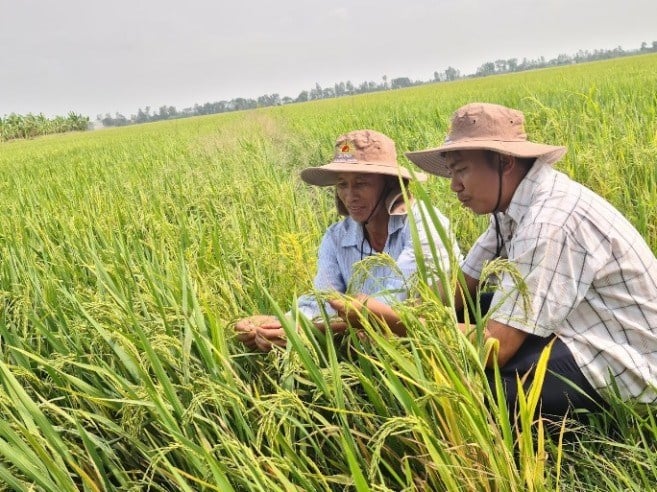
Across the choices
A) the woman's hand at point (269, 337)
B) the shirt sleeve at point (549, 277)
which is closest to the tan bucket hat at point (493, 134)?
the shirt sleeve at point (549, 277)

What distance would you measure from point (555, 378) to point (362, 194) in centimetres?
87

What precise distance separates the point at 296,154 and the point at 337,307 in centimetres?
618

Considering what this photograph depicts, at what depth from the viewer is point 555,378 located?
1.44m

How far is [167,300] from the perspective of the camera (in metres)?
1.63

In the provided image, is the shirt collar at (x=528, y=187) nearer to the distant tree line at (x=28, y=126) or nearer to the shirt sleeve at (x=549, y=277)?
the shirt sleeve at (x=549, y=277)

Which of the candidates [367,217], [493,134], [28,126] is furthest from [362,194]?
[28,126]

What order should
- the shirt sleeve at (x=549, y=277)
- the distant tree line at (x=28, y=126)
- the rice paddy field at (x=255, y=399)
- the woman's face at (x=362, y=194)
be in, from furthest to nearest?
the distant tree line at (x=28, y=126) → the woman's face at (x=362, y=194) → the shirt sleeve at (x=549, y=277) → the rice paddy field at (x=255, y=399)

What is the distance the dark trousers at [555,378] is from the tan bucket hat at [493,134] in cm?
48

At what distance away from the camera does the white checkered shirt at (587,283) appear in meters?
1.33

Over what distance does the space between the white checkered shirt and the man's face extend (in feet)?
0.25

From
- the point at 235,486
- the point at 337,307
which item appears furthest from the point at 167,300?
the point at 235,486

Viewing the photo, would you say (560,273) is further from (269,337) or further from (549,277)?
(269,337)

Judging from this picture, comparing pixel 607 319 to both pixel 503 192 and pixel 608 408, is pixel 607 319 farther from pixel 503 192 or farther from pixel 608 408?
pixel 503 192

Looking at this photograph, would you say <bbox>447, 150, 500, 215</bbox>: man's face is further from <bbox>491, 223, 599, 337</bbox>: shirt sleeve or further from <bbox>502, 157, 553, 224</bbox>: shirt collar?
<bbox>491, 223, 599, 337</bbox>: shirt sleeve
